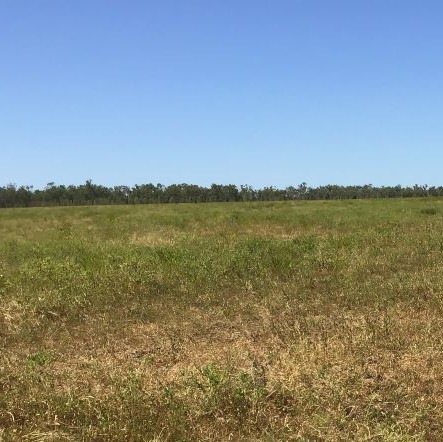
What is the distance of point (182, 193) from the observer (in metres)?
122

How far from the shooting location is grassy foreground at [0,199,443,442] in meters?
4.33

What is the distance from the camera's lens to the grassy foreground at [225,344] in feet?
14.2

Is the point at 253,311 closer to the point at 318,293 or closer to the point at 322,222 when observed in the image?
the point at 318,293

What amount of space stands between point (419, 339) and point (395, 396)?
5.52ft

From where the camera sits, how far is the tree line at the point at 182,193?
378 feet

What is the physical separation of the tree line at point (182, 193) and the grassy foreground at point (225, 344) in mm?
103696

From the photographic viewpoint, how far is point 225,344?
21.2ft

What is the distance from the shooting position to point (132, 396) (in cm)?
471

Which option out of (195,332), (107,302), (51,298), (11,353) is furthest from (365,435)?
(51,298)

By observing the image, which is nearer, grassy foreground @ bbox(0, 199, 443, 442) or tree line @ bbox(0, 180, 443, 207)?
grassy foreground @ bbox(0, 199, 443, 442)

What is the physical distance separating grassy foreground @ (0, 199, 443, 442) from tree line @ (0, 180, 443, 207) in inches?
4083

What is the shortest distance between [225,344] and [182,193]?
116 m

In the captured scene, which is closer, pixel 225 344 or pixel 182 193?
pixel 225 344

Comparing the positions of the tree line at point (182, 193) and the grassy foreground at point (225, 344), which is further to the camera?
the tree line at point (182, 193)
